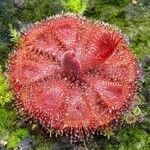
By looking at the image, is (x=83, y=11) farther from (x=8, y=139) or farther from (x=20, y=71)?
(x=8, y=139)

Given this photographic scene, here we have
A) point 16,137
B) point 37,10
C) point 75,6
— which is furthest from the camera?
point 37,10

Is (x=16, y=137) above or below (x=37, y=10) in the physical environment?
below

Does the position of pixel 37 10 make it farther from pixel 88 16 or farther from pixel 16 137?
pixel 16 137

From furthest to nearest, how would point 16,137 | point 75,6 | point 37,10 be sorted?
point 37,10
point 75,6
point 16,137

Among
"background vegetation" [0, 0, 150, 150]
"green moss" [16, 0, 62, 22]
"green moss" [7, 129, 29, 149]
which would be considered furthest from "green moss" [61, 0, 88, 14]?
"green moss" [7, 129, 29, 149]

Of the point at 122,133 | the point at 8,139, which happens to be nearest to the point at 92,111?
the point at 122,133

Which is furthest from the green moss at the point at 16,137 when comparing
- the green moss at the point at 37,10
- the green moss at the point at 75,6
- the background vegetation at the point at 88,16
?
the green moss at the point at 75,6

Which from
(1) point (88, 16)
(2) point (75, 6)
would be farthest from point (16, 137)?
(1) point (88, 16)

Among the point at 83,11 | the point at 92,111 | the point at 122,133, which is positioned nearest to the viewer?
the point at 92,111

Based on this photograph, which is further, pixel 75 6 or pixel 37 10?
pixel 37 10
